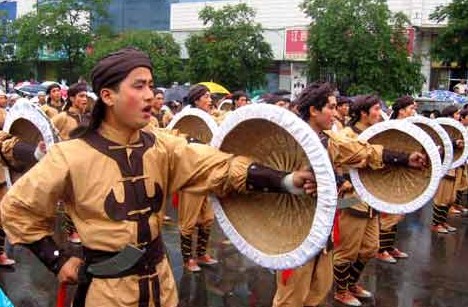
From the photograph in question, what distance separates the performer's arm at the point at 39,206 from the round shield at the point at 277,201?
2.57 ft

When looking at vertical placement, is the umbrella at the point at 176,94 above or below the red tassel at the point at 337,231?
above

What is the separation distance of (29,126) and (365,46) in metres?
14.7

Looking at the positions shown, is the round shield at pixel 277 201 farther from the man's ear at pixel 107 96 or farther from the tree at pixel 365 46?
the tree at pixel 365 46

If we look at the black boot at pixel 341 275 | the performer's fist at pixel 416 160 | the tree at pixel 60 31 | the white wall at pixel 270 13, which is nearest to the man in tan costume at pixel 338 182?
the performer's fist at pixel 416 160

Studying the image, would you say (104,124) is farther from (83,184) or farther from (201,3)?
(201,3)

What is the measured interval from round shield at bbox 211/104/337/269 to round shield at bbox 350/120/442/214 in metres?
Answer: 1.91

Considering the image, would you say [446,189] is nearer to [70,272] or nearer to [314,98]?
[314,98]

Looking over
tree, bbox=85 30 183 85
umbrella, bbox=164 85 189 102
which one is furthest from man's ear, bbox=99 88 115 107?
tree, bbox=85 30 183 85

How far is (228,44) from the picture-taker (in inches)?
901

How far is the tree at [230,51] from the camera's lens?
23.4 metres

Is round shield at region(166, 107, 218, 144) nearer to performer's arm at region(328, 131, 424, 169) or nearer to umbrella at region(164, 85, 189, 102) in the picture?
performer's arm at region(328, 131, 424, 169)

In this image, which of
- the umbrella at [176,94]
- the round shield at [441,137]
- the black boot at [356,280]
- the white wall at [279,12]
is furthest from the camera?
the white wall at [279,12]

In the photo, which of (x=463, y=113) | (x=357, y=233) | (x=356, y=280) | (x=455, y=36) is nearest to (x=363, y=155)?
(x=357, y=233)

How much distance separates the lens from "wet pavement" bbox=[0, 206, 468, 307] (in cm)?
547
